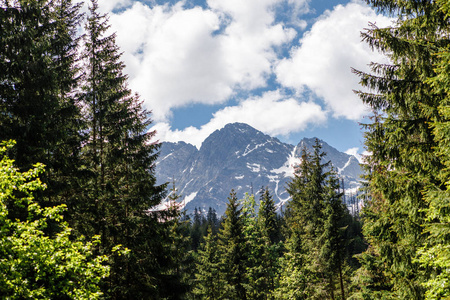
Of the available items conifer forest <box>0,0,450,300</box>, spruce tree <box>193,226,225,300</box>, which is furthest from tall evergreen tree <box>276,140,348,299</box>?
spruce tree <box>193,226,225,300</box>

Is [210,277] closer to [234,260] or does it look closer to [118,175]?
[234,260]

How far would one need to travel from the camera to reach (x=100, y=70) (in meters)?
14.4

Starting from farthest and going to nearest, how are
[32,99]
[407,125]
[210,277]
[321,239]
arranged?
[210,277]
[321,239]
[32,99]
[407,125]

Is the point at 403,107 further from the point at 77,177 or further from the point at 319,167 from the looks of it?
the point at 319,167

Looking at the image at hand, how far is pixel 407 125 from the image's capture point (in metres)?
8.69

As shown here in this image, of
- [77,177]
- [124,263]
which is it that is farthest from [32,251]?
[124,263]

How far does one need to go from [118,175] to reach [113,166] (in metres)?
1.01

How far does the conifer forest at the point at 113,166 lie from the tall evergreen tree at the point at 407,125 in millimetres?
34

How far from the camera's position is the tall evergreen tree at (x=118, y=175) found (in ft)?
43.6

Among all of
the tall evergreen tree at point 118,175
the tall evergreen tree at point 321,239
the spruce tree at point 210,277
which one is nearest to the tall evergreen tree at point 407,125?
the tall evergreen tree at point 118,175

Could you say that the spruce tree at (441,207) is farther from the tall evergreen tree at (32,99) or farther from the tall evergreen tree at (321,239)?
the tall evergreen tree at (321,239)

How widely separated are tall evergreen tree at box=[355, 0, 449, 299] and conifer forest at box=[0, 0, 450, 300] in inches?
1.3

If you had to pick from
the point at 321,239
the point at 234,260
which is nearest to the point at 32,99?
the point at 321,239

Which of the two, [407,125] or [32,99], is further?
[32,99]
